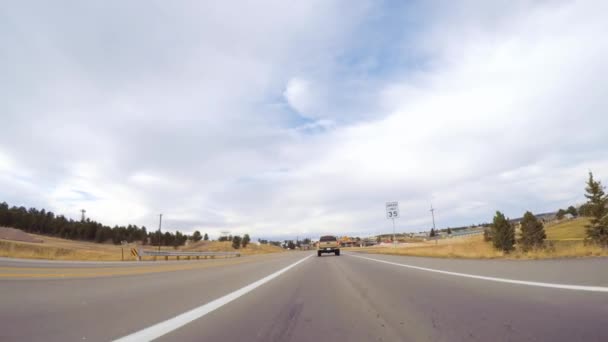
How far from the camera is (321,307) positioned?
520 centimetres

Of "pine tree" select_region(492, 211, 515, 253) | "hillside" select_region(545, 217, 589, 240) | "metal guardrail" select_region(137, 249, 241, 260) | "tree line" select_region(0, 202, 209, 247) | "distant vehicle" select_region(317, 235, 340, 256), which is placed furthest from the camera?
"tree line" select_region(0, 202, 209, 247)

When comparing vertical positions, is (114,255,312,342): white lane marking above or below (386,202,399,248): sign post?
below

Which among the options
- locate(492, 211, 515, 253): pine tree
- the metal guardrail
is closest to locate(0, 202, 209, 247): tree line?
the metal guardrail

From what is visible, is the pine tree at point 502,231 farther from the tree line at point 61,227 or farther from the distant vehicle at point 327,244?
the tree line at point 61,227

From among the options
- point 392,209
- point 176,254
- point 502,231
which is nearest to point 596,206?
point 502,231

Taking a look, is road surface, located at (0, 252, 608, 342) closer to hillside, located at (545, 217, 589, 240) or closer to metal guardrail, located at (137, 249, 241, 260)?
metal guardrail, located at (137, 249, 241, 260)

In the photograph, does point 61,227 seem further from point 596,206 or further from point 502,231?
point 596,206

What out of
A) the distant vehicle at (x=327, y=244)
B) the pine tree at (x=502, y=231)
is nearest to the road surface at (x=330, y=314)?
the distant vehicle at (x=327, y=244)

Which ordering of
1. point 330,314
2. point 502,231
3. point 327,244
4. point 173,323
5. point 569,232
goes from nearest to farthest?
1. point 173,323
2. point 330,314
3. point 327,244
4. point 502,231
5. point 569,232

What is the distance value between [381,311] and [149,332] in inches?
113

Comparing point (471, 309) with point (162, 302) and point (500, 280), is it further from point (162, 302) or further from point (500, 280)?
point (162, 302)

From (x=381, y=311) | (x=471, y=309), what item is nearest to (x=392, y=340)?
(x=381, y=311)

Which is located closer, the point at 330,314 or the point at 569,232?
the point at 330,314

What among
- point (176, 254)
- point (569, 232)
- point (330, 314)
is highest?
point (569, 232)
